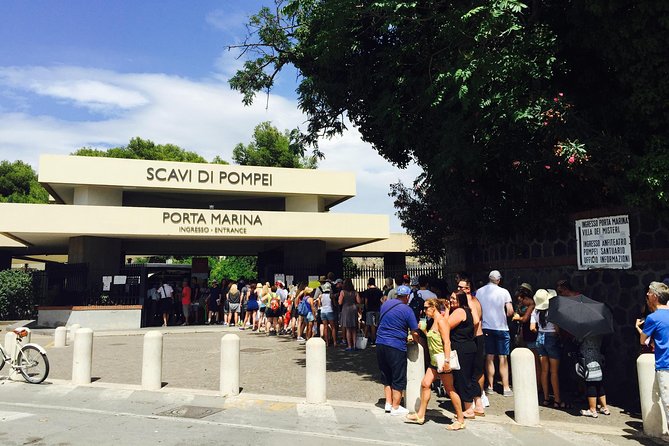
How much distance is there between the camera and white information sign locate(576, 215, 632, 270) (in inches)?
318

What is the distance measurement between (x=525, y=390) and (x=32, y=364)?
8400mm

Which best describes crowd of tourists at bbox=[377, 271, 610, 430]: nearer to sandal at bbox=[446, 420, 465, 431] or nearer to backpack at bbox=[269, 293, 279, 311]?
sandal at bbox=[446, 420, 465, 431]

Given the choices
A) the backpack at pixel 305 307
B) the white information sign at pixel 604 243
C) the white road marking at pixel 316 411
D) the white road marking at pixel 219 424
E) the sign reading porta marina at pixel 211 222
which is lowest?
the white road marking at pixel 316 411

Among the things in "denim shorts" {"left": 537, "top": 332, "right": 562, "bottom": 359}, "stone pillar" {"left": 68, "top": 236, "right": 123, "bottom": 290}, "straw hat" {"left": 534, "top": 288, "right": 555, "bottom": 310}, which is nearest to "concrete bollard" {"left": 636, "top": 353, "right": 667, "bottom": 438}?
"denim shorts" {"left": 537, "top": 332, "right": 562, "bottom": 359}

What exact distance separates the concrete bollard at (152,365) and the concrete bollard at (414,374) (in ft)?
13.9

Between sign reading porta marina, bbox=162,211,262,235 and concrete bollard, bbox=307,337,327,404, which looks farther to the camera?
sign reading porta marina, bbox=162,211,262,235

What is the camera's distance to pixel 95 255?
2189 cm

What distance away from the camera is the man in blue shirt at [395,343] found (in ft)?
22.0

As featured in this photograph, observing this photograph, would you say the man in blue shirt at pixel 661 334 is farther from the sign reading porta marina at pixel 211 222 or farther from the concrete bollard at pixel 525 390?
the sign reading porta marina at pixel 211 222

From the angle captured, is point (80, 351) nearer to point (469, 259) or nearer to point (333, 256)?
point (469, 259)

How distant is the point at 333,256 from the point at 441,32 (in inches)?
952

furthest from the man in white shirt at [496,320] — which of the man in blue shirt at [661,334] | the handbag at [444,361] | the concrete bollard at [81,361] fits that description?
the concrete bollard at [81,361]

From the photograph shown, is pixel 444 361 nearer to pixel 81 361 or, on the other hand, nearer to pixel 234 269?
pixel 81 361

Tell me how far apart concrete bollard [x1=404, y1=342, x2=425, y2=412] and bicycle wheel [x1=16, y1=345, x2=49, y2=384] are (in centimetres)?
653
